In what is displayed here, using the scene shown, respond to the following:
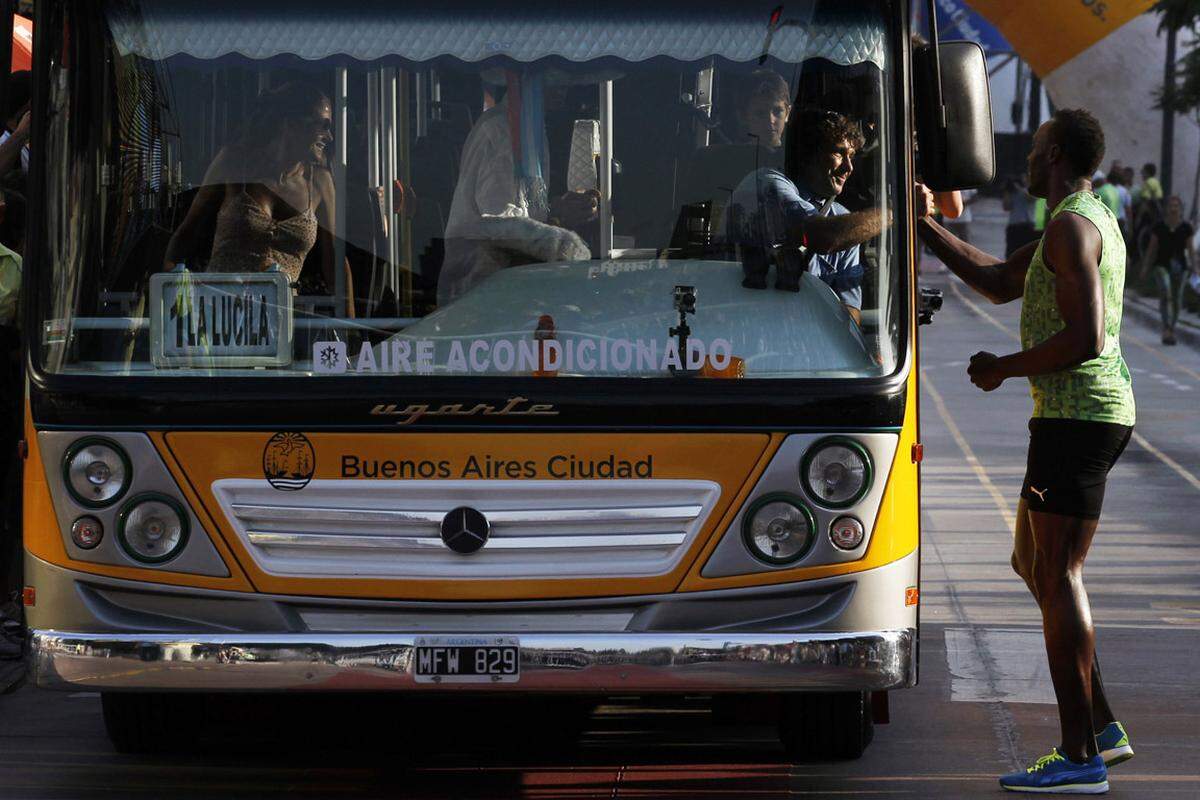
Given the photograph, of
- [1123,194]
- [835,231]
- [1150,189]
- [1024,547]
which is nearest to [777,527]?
[835,231]

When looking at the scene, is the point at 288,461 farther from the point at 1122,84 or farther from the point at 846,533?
the point at 1122,84

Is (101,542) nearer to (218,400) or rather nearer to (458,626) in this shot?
(218,400)

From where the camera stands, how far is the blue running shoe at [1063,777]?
6.12 metres

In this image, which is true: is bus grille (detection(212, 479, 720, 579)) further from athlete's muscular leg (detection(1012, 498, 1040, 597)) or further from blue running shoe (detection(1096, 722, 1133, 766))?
blue running shoe (detection(1096, 722, 1133, 766))

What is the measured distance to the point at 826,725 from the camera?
6473 millimetres

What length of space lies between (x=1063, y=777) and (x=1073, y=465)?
0.88 metres

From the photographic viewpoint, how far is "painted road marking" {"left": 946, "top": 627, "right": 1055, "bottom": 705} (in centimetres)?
766

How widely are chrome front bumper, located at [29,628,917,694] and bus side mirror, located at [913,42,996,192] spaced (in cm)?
128

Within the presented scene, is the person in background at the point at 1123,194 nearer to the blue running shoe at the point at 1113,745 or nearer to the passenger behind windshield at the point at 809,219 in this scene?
the blue running shoe at the point at 1113,745

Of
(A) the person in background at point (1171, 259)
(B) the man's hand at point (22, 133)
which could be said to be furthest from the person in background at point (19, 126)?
(A) the person in background at point (1171, 259)

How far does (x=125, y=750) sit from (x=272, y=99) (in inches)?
85.9

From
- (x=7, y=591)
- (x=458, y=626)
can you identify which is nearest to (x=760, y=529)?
(x=458, y=626)

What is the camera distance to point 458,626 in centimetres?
564

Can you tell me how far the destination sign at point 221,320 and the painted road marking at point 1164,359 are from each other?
9.82 m
